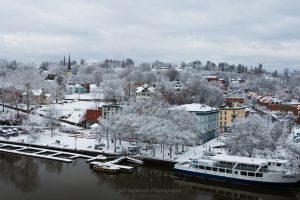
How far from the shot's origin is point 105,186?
38.3 metres

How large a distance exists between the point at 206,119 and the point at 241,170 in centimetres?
1903

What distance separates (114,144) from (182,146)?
957 centimetres

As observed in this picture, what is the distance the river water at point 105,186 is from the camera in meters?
35.5

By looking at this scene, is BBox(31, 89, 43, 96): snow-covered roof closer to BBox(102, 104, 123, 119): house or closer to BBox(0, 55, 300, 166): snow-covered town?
BBox(0, 55, 300, 166): snow-covered town

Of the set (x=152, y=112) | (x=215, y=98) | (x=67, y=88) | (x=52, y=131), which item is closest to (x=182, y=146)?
(x=152, y=112)

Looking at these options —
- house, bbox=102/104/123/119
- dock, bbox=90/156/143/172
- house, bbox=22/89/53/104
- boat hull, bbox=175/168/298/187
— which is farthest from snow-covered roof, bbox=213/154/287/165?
house, bbox=22/89/53/104

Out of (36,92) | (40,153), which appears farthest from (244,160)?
(36,92)

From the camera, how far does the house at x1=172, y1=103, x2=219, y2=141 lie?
56719 millimetres

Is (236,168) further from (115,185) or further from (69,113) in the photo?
(69,113)

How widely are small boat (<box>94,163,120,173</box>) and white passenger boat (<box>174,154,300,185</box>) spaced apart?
665cm

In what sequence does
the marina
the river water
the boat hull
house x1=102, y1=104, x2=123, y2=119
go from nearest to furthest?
the river water < the boat hull < the marina < house x1=102, y1=104, x2=123, y2=119

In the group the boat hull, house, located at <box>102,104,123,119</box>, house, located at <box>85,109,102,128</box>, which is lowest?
the boat hull

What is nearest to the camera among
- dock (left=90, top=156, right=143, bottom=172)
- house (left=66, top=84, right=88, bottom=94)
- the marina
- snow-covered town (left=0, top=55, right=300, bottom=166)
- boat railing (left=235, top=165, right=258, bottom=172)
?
boat railing (left=235, top=165, right=258, bottom=172)

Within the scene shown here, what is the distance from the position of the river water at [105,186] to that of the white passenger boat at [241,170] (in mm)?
1032
